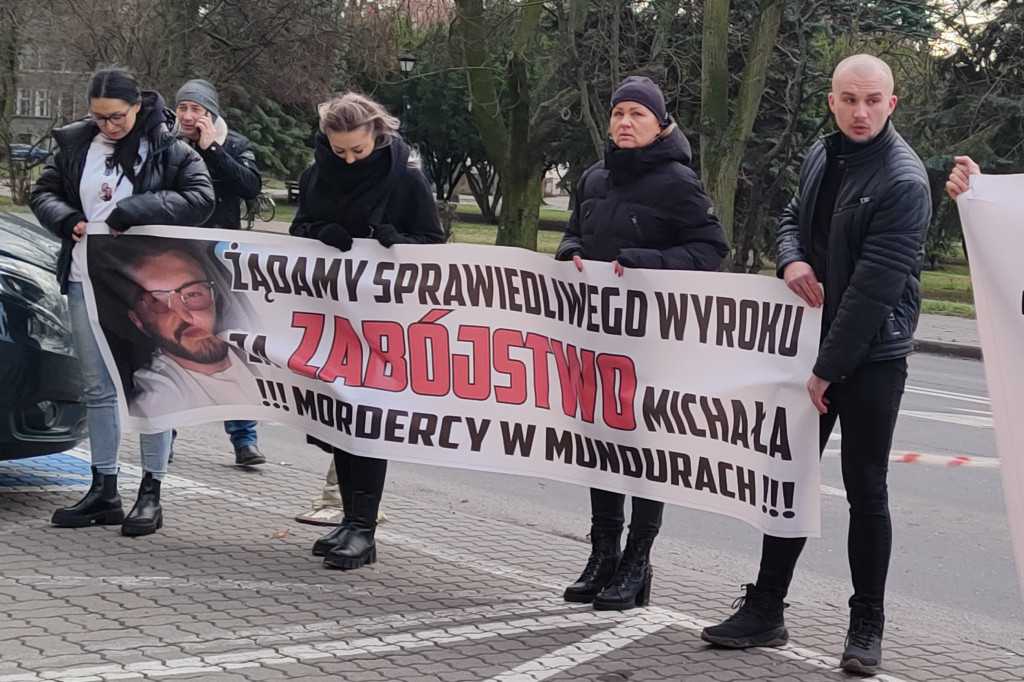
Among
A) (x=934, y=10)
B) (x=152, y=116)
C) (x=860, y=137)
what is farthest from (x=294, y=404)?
(x=934, y=10)

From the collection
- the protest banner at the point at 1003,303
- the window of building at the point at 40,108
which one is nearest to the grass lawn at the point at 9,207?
the window of building at the point at 40,108

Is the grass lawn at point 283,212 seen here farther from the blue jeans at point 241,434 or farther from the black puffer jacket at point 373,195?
the black puffer jacket at point 373,195

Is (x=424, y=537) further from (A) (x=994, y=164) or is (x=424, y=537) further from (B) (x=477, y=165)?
(B) (x=477, y=165)

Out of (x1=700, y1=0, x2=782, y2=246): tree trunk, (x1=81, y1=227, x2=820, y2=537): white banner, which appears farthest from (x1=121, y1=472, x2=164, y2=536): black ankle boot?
(x1=700, y1=0, x2=782, y2=246): tree trunk

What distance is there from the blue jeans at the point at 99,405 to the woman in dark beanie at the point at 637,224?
205 centimetres

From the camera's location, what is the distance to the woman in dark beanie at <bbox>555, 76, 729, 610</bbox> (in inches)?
188

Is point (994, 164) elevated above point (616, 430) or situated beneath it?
elevated above

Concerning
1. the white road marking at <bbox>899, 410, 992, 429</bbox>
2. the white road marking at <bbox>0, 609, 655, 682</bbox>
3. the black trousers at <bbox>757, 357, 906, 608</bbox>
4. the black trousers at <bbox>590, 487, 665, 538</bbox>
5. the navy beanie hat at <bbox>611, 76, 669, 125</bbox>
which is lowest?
the white road marking at <bbox>899, 410, 992, 429</bbox>

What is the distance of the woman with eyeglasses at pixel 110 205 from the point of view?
569 centimetres

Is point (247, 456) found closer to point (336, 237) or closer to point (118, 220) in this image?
point (118, 220)

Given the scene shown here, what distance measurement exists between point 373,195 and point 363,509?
1309 mm

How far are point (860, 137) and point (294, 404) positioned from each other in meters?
2.71

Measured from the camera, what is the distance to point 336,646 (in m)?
4.36

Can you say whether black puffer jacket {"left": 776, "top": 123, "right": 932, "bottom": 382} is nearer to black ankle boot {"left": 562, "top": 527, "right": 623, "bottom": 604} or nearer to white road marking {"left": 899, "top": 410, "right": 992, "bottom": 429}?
black ankle boot {"left": 562, "top": 527, "right": 623, "bottom": 604}
